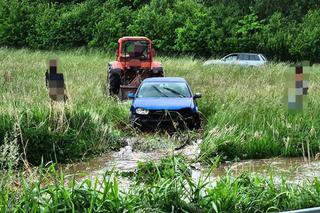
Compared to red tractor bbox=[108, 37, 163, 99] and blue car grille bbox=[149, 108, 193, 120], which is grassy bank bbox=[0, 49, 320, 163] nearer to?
blue car grille bbox=[149, 108, 193, 120]

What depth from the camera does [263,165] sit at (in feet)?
33.0

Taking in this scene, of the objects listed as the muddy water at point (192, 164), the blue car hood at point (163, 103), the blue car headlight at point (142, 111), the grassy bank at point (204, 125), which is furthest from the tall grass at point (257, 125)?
the blue car headlight at point (142, 111)

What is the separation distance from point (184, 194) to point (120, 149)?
18.3ft

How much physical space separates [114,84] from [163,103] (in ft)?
16.0

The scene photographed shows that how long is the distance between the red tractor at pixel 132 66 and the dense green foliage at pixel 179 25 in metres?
19.7

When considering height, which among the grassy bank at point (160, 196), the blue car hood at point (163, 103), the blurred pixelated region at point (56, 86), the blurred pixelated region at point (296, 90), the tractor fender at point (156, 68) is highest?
the blurred pixelated region at point (296, 90)

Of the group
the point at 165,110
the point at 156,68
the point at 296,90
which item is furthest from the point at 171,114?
the point at 156,68

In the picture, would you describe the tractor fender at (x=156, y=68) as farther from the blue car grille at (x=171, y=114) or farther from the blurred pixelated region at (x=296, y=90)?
the blurred pixelated region at (x=296, y=90)

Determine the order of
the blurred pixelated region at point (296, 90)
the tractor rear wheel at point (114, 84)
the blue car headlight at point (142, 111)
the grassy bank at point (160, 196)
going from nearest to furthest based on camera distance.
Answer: the grassy bank at point (160, 196), the blurred pixelated region at point (296, 90), the blue car headlight at point (142, 111), the tractor rear wheel at point (114, 84)

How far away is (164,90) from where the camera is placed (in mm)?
14180

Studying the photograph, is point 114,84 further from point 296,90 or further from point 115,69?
point 296,90

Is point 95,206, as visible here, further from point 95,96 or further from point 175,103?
point 95,96

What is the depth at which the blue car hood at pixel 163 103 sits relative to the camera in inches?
510

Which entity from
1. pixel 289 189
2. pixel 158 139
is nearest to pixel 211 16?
pixel 158 139
